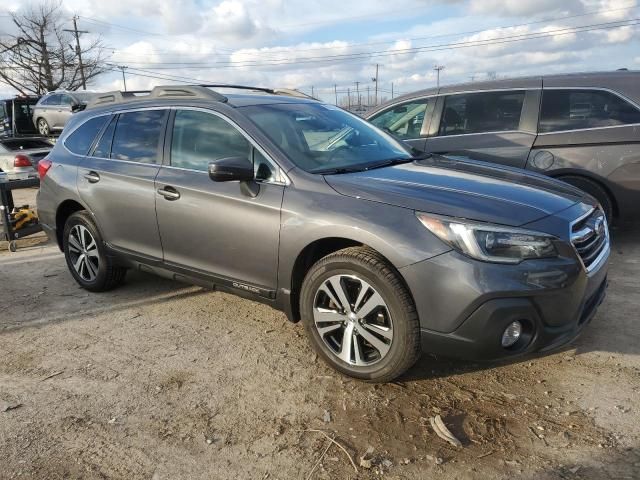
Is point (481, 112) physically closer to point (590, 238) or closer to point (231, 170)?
point (590, 238)

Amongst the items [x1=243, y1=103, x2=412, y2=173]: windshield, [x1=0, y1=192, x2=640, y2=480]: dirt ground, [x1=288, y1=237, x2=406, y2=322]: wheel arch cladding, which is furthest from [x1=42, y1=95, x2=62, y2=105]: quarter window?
[x1=288, y1=237, x2=406, y2=322]: wheel arch cladding

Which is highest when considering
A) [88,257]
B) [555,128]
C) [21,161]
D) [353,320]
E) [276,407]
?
[555,128]

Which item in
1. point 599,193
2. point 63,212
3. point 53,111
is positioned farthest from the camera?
point 53,111

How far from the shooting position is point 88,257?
16.2 feet

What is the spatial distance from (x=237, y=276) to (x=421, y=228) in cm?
141

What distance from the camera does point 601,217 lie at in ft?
11.5

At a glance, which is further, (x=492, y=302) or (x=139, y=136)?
(x=139, y=136)

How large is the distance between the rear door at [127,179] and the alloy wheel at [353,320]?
63.3 inches

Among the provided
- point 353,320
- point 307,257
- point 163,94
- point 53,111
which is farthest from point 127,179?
point 53,111

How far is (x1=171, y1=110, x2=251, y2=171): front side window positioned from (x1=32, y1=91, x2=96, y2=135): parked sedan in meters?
15.3

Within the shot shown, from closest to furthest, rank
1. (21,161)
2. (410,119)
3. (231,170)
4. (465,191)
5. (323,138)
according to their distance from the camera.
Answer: (465,191) → (231,170) → (323,138) → (410,119) → (21,161)

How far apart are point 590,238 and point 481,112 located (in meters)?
3.32

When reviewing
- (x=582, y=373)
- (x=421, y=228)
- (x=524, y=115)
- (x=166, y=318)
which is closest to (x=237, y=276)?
(x=166, y=318)

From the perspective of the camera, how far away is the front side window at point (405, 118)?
652cm
